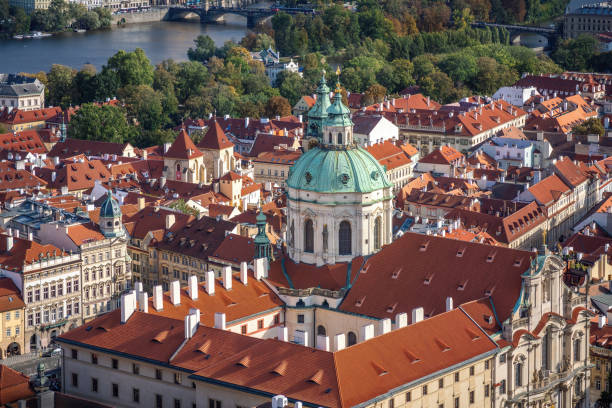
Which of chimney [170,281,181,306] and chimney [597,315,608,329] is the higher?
chimney [170,281,181,306]

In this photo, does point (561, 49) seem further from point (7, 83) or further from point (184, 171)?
point (184, 171)

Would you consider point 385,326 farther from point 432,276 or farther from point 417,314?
point 432,276

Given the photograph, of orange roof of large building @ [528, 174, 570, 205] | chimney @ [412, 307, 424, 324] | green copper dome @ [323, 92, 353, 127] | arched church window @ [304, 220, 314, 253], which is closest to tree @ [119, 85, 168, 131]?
orange roof of large building @ [528, 174, 570, 205]

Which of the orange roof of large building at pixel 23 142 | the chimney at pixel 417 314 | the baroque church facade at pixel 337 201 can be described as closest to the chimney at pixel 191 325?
the chimney at pixel 417 314

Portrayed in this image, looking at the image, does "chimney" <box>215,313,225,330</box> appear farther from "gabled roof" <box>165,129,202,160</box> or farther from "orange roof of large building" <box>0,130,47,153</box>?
"orange roof of large building" <box>0,130,47,153</box>

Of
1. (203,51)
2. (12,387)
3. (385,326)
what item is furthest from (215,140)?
(203,51)

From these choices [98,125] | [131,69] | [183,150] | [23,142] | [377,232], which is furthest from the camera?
[131,69]
